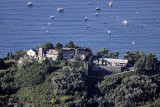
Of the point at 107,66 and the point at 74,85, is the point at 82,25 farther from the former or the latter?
the point at 74,85

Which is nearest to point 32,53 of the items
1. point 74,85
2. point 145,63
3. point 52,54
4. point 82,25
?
point 52,54

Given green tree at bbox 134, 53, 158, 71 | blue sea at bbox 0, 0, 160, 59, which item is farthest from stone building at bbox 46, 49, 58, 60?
green tree at bbox 134, 53, 158, 71

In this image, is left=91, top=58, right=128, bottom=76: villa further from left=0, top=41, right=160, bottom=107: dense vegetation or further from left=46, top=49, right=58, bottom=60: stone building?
left=46, top=49, right=58, bottom=60: stone building

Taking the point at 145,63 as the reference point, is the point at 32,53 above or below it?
above

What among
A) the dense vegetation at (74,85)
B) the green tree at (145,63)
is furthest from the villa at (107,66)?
the green tree at (145,63)

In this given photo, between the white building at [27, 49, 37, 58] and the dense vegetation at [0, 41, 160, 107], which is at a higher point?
the white building at [27, 49, 37, 58]

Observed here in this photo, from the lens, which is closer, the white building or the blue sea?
the white building

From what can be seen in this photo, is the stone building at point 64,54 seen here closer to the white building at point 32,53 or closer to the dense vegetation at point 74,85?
the white building at point 32,53
